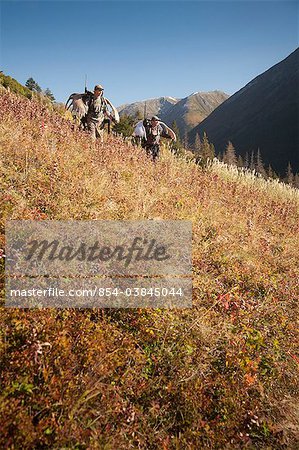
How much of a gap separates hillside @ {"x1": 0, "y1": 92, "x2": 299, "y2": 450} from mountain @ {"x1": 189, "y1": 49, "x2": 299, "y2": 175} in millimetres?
123420

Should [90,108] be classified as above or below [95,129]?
above

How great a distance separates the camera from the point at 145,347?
3.35m

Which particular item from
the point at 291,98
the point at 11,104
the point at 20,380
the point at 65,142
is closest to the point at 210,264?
the point at 20,380

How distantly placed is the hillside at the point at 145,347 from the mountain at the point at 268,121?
12342cm

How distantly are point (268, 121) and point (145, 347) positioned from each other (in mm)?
169276

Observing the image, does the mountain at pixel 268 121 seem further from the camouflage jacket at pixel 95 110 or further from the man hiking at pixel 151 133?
the camouflage jacket at pixel 95 110

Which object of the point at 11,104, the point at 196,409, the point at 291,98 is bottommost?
the point at 196,409

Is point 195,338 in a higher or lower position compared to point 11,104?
lower

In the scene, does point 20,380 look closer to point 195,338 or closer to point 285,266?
point 195,338

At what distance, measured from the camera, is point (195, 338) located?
3.59m

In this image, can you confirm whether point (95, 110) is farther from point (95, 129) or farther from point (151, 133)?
point (151, 133)

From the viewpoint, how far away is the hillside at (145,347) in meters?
2.52

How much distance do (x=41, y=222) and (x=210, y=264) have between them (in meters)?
2.98

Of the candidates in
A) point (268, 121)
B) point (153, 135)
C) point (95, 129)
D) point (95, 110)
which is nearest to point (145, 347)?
point (95, 129)
